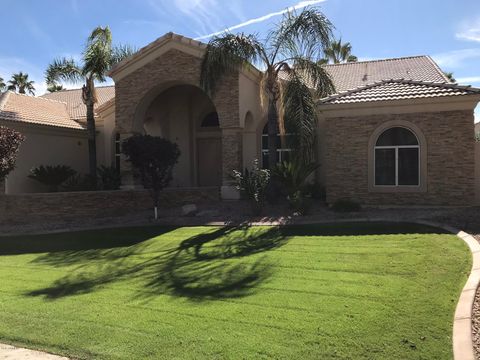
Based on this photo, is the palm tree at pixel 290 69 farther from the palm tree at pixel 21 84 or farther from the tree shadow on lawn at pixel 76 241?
the palm tree at pixel 21 84

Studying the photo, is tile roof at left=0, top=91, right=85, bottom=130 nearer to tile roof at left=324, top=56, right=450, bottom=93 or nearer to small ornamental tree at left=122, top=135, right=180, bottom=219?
small ornamental tree at left=122, top=135, right=180, bottom=219

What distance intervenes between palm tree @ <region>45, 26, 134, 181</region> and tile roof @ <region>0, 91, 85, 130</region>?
1.75 metres

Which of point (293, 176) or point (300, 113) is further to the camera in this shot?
point (300, 113)

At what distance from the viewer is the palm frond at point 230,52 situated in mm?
16172

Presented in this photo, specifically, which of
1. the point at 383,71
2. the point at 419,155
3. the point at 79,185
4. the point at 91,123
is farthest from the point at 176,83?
the point at 383,71

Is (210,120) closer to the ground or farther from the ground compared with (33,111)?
closer to the ground

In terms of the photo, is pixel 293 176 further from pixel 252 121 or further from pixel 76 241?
pixel 76 241

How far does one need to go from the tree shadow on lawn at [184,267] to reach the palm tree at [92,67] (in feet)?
39.0

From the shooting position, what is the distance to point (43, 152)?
21.9 m

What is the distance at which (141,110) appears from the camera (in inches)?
795

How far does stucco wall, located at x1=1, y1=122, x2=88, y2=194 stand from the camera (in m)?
20.4

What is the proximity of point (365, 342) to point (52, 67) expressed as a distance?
2169cm

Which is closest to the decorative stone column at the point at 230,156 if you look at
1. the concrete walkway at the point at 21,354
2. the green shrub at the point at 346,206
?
the green shrub at the point at 346,206

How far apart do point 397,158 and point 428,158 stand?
1.01m
